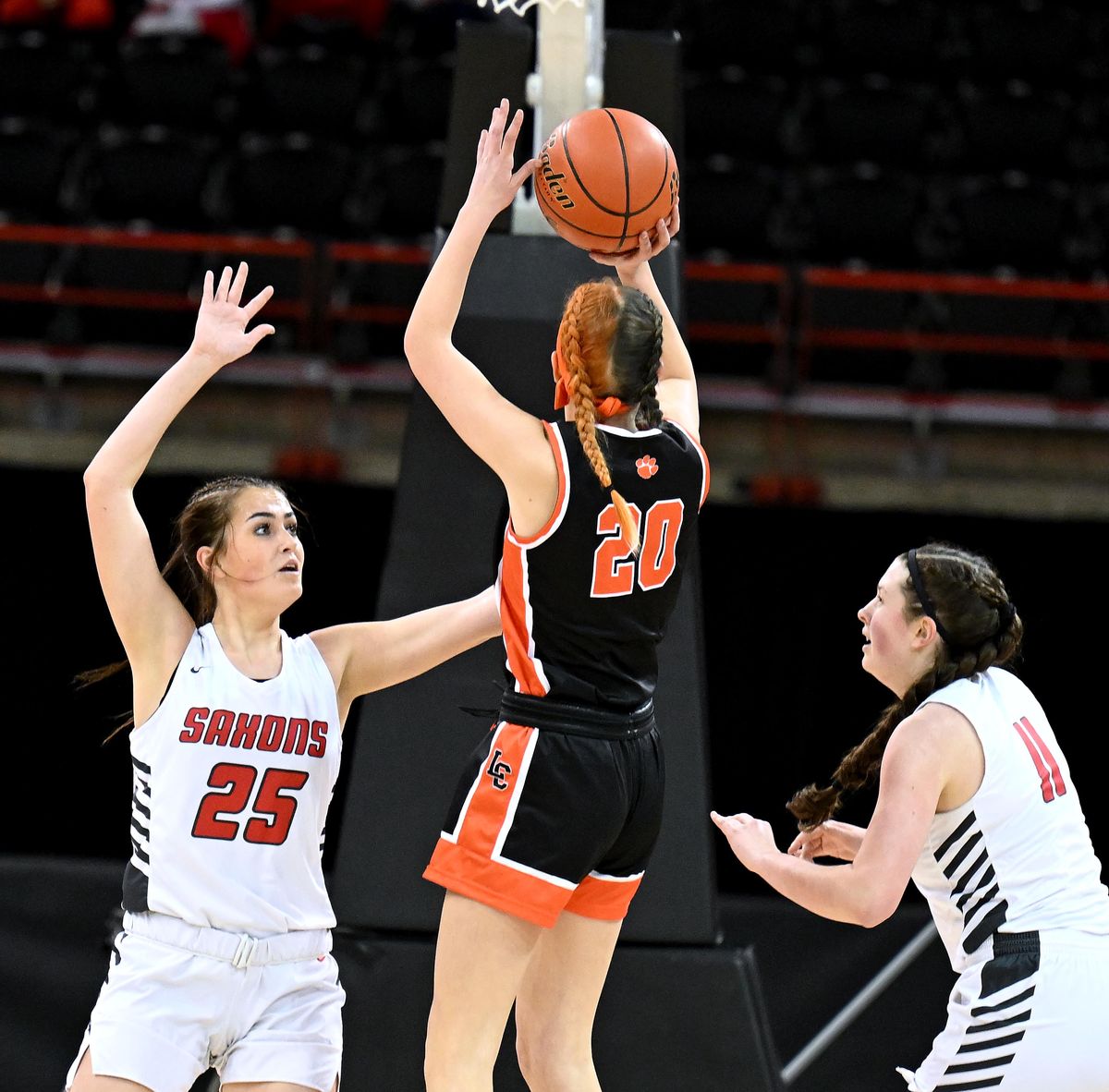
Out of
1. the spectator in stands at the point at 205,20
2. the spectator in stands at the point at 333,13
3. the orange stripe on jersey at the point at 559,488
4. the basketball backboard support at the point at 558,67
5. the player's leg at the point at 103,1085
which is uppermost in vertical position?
the spectator in stands at the point at 333,13

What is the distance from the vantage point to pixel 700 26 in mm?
9742

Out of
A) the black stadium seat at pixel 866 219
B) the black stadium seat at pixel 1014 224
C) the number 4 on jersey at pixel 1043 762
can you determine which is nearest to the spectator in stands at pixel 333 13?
the black stadium seat at pixel 866 219

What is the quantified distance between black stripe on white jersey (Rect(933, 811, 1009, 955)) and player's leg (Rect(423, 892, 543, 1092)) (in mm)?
753

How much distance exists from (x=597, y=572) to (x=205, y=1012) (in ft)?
3.36

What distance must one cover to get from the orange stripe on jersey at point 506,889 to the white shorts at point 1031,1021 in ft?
2.27

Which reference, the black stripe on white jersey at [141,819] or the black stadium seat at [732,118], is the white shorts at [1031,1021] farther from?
the black stadium seat at [732,118]

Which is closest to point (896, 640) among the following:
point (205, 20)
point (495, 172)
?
point (495, 172)

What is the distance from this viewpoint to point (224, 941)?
276 cm

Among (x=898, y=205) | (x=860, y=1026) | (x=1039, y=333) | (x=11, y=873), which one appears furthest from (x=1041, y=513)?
(x=11, y=873)

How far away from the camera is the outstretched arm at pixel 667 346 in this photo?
10.1 feet

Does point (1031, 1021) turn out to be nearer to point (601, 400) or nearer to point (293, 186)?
point (601, 400)

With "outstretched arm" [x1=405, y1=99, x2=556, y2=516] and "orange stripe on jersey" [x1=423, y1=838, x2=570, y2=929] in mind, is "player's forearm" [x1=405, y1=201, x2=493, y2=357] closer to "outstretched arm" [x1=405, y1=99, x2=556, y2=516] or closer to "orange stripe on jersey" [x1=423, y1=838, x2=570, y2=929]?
"outstretched arm" [x1=405, y1=99, x2=556, y2=516]

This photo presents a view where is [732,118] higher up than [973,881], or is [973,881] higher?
[732,118]

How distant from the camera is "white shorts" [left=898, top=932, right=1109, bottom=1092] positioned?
2.51 m
